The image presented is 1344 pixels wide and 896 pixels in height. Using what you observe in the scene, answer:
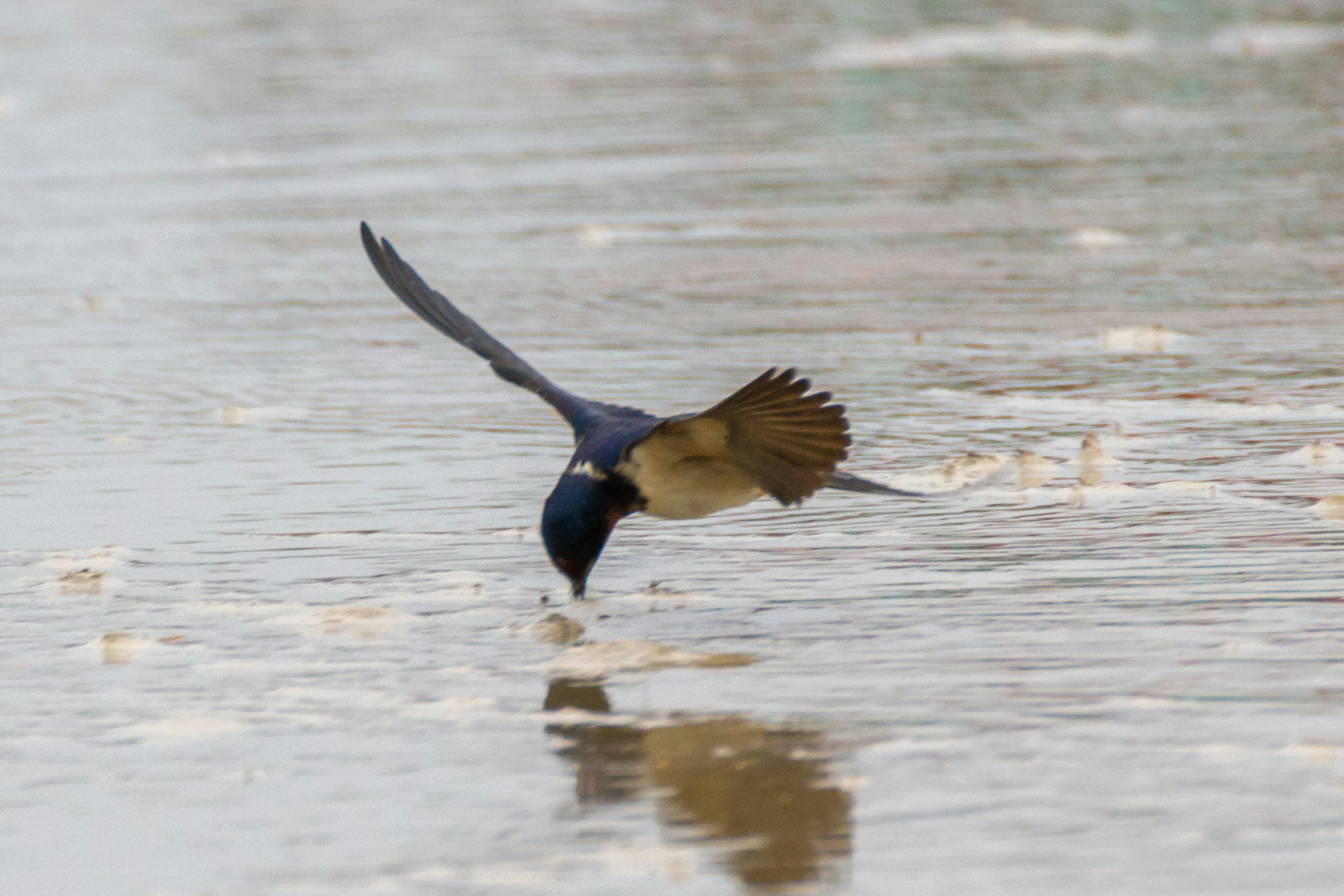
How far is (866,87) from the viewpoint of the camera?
12312 millimetres

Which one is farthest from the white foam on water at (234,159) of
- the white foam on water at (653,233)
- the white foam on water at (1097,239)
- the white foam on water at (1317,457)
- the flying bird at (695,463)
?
the white foam on water at (1317,457)

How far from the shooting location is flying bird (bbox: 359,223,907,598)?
11.2 ft

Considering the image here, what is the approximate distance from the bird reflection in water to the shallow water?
0.03ft

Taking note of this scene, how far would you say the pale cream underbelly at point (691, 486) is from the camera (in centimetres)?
Answer: 363

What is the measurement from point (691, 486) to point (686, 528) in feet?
2.07

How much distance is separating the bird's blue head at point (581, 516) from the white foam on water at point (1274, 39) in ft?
34.3

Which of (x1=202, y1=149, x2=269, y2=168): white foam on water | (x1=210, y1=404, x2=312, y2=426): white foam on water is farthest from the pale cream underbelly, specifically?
(x1=202, y1=149, x2=269, y2=168): white foam on water

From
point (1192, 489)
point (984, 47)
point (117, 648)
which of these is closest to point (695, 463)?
point (117, 648)

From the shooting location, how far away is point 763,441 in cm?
348

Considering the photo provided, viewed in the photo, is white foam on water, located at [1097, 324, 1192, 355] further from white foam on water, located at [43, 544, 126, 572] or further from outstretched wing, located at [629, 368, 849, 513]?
white foam on water, located at [43, 544, 126, 572]

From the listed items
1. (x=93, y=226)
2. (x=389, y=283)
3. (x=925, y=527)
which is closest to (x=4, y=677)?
(x=389, y=283)

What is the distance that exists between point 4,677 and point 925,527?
180cm

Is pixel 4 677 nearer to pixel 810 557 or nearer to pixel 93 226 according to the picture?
pixel 810 557

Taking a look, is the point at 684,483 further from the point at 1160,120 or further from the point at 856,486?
the point at 1160,120
